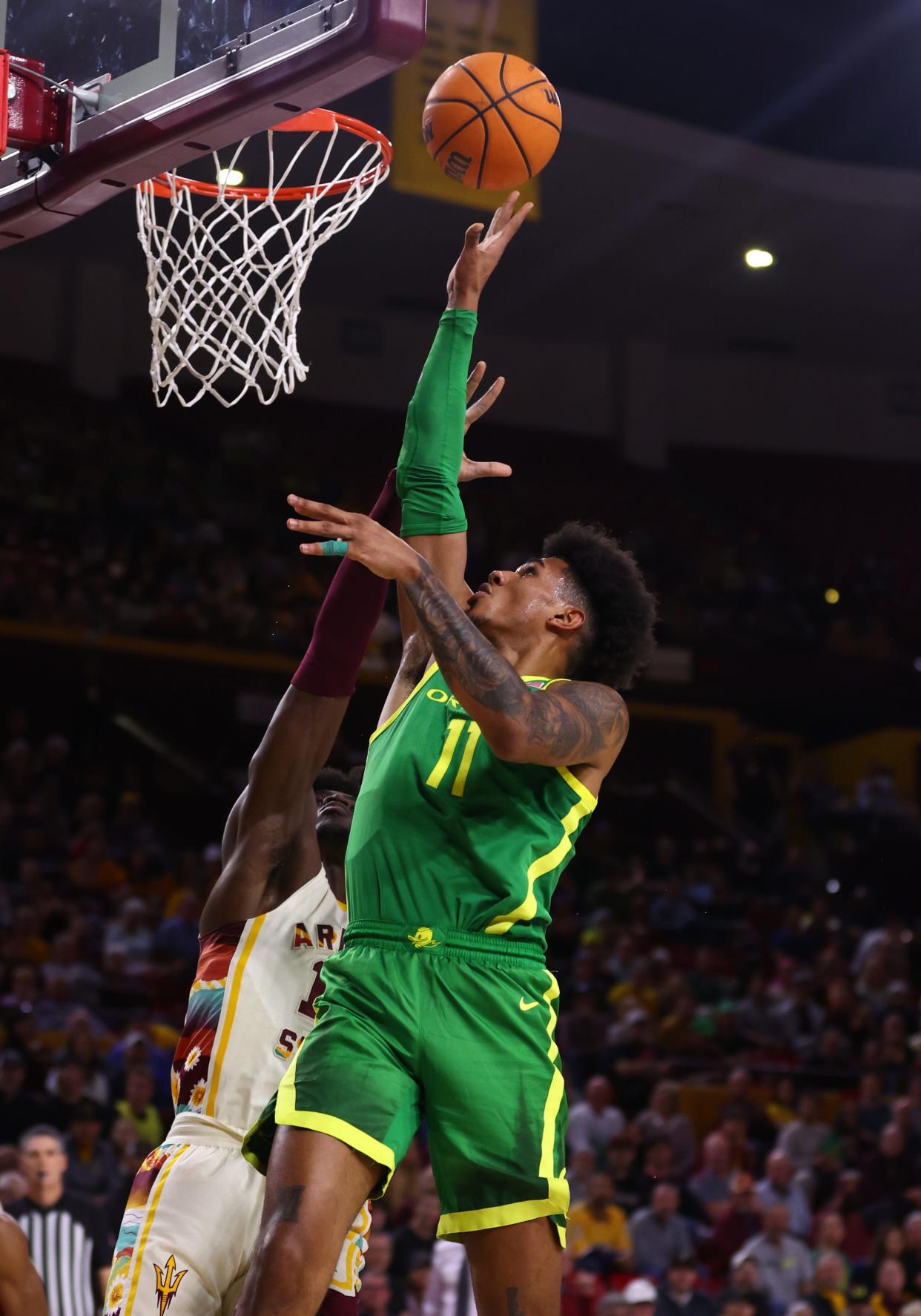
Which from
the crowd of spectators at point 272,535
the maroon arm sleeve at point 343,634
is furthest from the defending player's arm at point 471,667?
the crowd of spectators at point 272,535

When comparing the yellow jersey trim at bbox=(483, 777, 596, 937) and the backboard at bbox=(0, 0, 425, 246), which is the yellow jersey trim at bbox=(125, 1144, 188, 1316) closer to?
the yellow jersey trim at bbox=(483, 777, 596, 937)

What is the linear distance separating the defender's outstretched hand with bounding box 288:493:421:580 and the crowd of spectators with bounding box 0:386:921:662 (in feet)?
42.6

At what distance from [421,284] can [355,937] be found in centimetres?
1669

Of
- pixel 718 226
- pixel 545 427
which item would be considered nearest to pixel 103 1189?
pixel 718 226

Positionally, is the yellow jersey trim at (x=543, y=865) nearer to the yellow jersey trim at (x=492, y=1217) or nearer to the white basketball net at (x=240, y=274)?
the yellow jersey trim at (x=492, y=1217)

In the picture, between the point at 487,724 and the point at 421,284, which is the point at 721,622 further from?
the point at 487,724

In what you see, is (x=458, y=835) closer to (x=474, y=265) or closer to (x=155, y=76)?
(x=474, y=265)

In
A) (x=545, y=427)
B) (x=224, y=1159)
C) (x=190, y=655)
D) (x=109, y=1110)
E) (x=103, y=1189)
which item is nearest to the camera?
(x=224, y=1159)

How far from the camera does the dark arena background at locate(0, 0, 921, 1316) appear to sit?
985 centimetres

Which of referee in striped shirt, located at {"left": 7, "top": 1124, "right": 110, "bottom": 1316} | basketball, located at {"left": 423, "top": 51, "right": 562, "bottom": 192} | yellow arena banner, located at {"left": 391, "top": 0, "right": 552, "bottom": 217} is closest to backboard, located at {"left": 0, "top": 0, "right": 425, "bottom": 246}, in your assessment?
basketball, located at {"left": 423, "top": 51, "right": 562, "bottom": 192}

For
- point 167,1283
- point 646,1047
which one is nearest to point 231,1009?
point 167,1283

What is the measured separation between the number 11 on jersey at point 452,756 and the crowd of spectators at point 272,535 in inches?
506

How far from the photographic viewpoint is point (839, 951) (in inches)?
571

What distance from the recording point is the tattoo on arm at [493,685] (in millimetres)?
3010
